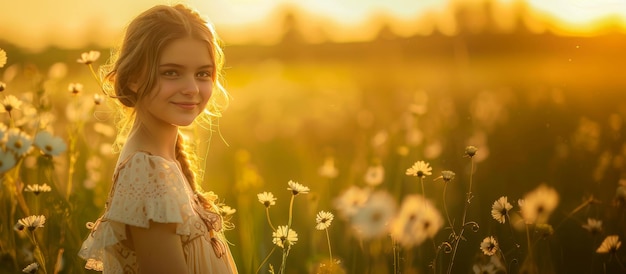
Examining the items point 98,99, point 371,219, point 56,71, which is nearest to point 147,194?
point 371,219

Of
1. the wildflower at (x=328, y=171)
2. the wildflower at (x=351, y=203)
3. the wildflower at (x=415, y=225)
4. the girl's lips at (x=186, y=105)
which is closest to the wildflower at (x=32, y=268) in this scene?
the girl's lips at (x=186, y=105)

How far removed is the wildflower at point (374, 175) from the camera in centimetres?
294

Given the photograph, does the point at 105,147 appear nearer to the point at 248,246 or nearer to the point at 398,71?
the point at 248,246

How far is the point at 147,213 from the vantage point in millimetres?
1788

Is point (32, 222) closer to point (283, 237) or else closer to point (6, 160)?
point (6, 160)

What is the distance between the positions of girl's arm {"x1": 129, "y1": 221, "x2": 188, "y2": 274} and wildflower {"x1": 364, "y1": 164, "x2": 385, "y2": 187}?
1.21m

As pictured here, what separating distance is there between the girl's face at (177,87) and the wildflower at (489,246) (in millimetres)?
832

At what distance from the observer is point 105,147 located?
3.55 metres

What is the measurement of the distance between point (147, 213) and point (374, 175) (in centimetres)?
130

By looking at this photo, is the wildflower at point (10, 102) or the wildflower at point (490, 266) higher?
the wildflower at point (10, 102)

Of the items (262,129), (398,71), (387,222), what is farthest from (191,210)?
(398,71)

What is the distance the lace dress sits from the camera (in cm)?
180

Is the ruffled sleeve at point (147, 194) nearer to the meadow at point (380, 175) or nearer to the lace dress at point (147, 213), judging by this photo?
the lace dress at point (147, 213)

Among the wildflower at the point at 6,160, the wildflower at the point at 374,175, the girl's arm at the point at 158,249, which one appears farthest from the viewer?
the wildflower at the point at 374,175
